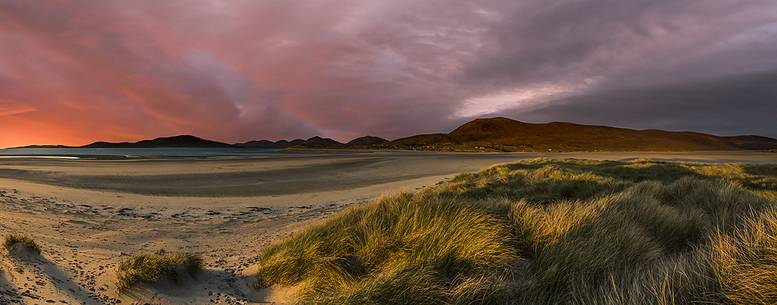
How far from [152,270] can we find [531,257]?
5115 millimetres

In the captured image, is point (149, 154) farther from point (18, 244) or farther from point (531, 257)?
point (531, 257)

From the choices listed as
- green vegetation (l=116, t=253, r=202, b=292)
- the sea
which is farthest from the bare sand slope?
the sea

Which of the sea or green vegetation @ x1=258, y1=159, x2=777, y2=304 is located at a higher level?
the sea

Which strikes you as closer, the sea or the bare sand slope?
the bare sand slope

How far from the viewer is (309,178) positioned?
2750 cm

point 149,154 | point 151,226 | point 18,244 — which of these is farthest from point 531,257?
point 149,154

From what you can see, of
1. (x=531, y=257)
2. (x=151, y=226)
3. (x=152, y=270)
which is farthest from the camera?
(x=151, y=226)

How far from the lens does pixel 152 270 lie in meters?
5.02

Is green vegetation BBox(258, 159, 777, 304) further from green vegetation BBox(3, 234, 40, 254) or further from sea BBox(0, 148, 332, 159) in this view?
sea BBox(0, 148, 332, 159)

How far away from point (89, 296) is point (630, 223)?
24.4 ft

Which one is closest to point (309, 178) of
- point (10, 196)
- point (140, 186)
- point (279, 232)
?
point (140, 186)

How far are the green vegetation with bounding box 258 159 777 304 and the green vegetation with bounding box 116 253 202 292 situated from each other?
3.66 feet

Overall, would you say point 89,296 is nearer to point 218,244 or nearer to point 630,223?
point 218,244

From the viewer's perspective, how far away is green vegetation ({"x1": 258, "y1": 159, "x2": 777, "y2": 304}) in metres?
3.04
